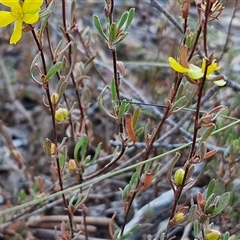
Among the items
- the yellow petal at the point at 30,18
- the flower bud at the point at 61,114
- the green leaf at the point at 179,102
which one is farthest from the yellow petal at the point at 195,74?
the flower bud at the point at 61,114

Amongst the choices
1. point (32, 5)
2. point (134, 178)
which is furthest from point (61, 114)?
point (32, 5)

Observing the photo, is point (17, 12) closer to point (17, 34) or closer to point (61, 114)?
point (17, 34)

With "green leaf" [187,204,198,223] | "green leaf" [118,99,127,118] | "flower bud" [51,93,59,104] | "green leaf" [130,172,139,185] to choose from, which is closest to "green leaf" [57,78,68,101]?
"flower bud" [51,93,59,104]

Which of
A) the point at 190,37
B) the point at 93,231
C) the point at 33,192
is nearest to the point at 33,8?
the point at 190,37

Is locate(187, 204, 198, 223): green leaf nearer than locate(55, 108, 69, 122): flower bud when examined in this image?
Yes

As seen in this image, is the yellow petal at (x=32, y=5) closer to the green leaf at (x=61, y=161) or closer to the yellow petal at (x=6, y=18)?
the yellow petal at (x=6, y=18)

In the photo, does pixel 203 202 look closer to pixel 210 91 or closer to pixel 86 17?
pixel 210 91

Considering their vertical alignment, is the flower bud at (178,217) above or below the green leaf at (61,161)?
below

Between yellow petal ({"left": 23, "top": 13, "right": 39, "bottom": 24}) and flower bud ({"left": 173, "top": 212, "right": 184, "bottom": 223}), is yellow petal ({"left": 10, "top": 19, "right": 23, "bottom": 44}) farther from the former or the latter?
flower bud ({"left": 173, "top": 212, "right": 184, "bottom": 223})
